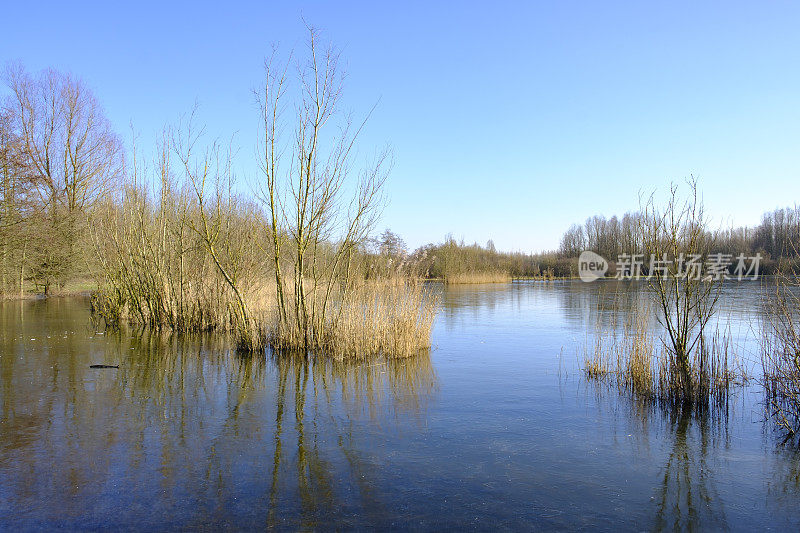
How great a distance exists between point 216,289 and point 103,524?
865 cm

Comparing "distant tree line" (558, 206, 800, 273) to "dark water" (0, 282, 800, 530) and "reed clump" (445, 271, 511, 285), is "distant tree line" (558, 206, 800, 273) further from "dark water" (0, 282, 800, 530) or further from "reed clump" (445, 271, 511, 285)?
"dark water" (0, 282, 800, 530)

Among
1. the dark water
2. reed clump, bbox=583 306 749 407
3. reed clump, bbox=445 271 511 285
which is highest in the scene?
reed clump, bbox=445 271 511 285

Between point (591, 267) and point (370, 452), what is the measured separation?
42.4 meters

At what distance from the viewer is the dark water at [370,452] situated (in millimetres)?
3311

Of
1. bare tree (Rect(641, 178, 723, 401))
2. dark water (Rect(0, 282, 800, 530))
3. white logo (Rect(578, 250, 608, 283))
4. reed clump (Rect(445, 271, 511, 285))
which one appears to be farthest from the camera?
white logo (Rect(578, 250, 608, 283))

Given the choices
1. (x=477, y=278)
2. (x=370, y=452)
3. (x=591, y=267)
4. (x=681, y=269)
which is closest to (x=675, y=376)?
(x=681, y=269)

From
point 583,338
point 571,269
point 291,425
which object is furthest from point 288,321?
point 571,269

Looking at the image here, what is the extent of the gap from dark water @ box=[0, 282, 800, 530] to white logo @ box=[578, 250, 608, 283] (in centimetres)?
3376

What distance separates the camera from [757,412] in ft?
18.4

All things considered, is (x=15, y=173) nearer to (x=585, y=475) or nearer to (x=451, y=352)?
(x=451, y=352)

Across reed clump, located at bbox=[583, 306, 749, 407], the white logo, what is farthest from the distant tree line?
reed clump, located at bbox=[583, 306, 749, 407]

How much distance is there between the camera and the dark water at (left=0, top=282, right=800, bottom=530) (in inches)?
130

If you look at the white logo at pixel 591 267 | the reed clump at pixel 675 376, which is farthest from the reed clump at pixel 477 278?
the reed clump at pixel 675 376

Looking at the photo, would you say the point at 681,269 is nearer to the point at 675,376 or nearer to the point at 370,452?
the point at 675,376
